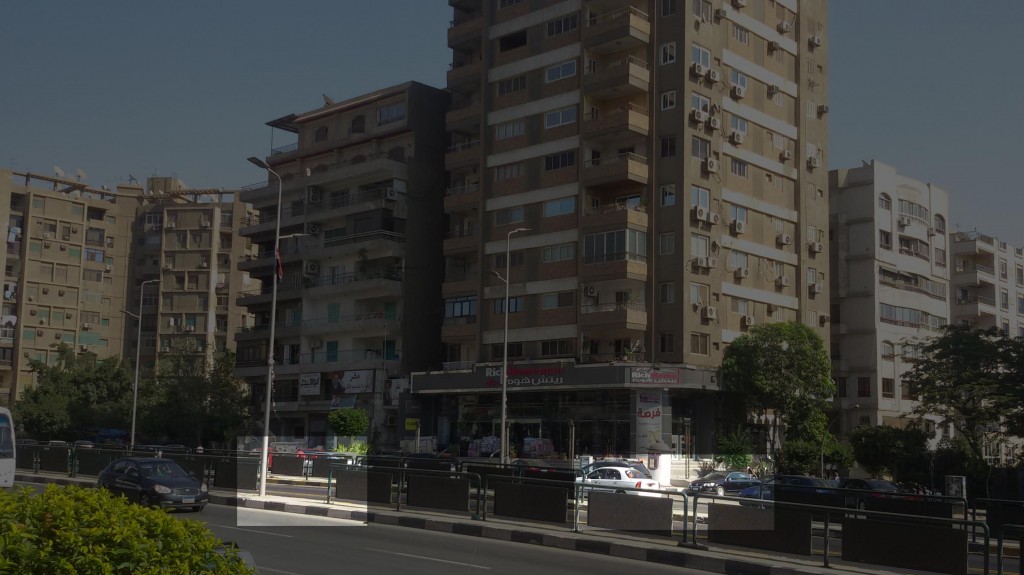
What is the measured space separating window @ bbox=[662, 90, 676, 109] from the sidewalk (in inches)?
1350

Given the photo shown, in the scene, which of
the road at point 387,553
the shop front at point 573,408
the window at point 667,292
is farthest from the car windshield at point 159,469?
the window at point 667,292

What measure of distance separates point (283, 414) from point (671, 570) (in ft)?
187

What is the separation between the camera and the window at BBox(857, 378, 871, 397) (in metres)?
67.6

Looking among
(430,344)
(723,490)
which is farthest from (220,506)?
(430,344)

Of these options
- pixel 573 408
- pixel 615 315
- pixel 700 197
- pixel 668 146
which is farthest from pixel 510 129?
pixel 573 408

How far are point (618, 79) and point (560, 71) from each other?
15.4 feet

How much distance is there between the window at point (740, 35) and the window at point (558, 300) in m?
17.6

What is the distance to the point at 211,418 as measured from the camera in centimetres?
6569

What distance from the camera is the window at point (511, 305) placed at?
59.3 meters

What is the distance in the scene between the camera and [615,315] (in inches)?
2115

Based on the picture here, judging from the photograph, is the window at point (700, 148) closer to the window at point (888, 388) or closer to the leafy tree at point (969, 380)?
the leafy tree at point (969, 380)

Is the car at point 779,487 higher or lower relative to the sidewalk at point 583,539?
higher

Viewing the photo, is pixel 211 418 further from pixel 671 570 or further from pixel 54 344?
pixel 671 570

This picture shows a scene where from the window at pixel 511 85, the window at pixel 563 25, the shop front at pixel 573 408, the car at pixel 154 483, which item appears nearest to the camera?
the car at pixel 154 483
